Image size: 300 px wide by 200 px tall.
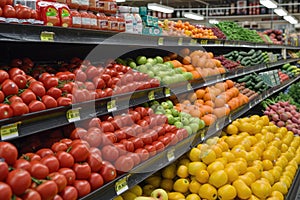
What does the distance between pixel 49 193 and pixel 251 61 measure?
5.09 metres

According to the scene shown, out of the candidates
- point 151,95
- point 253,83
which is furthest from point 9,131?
→ point 253,83

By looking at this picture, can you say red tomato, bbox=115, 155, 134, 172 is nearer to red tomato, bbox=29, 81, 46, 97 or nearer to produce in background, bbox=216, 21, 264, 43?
red tomato, bbox=29, 81, 46, 97

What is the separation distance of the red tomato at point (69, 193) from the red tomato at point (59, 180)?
2 cm

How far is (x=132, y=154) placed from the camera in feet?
7.23

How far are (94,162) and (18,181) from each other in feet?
1.81

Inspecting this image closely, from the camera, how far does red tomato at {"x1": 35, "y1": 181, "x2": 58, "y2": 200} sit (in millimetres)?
1494

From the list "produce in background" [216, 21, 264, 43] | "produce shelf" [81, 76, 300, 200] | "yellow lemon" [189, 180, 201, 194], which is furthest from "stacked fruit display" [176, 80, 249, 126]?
"produce in background" [216, 21, 264, 43]

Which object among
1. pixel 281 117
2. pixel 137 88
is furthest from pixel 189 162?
pixel 281 117

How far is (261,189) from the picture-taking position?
285 cm

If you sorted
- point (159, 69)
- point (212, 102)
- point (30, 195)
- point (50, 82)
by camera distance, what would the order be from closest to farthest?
1. point (30, 195)
2. point (50, 82)
3. point (159, 69)
4. point (212, 102)

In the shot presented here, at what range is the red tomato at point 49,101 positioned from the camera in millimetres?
1789

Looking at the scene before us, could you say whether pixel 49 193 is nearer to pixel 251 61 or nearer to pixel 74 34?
pixel 74 34

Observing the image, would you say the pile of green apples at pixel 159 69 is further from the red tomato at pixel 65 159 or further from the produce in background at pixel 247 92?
the produce in background at pixel 247 92

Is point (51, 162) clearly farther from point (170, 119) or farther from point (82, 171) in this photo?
point (170, 119)
